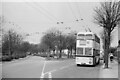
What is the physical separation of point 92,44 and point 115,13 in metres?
4.55

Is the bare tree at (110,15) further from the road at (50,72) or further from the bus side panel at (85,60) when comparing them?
the road at (50,72)

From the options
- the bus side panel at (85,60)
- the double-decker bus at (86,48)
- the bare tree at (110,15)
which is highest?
the bare tree at (110,15)

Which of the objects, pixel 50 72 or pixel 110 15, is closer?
pixel 50 72

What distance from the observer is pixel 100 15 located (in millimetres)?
29750

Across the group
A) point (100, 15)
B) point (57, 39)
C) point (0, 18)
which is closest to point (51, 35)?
point (57, 39)

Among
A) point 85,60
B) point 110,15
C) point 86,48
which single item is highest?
point 110,15

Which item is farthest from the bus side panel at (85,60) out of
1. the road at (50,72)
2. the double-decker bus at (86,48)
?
the road at (50,72)

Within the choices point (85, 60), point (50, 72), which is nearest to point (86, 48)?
point (85, 60)

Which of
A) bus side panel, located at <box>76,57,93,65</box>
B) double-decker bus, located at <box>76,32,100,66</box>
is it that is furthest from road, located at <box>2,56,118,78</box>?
double-decker bus, located at <box>76,32,100,66</box>

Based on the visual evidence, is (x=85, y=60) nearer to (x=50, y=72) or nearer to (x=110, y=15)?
(x=110, y=15)

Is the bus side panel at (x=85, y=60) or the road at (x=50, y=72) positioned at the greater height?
the bus side panel at (x=85, y=60)

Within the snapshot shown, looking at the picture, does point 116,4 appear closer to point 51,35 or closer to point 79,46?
point 79,46

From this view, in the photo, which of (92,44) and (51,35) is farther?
(51,35)

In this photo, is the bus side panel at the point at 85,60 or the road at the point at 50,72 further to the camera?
the bus side panel at the point at 85,60
